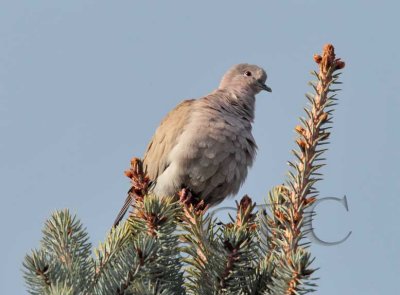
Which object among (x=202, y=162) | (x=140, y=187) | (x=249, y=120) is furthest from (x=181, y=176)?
(x=140, y=187)

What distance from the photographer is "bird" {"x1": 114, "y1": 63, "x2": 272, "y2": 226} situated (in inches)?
267

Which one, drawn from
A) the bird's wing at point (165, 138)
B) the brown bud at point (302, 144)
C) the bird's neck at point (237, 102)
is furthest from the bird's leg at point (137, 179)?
the bird's neck at point (237, 102)

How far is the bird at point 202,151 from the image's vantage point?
6781 millimetres

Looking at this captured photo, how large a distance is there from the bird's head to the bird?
1022mm

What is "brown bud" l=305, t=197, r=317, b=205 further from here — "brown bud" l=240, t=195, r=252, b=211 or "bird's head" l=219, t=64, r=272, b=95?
"bird's head" l=219, t=64, r=272, b=95

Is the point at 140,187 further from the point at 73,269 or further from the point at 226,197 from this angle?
the point at 226,197

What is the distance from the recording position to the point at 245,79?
8.88m

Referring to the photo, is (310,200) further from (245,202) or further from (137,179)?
(137,179)

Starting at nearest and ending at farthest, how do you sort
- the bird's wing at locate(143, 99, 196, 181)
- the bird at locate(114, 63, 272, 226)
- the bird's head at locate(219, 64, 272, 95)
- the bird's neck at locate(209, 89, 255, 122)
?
1. the bird at locate(114, 63, 272, 226)
2. the bird's wing at locate(143, 99, 196, 181)
3. the bird's neck at locate(209, 89, 255, 122)
4. the bird's head at locate(219, 64, 272, 95)

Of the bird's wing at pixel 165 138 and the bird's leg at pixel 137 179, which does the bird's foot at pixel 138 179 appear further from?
the bird's wing at pixel 165 138

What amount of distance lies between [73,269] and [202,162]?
384cm

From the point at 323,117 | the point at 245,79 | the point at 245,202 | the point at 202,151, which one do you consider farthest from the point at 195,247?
the point at 245,79

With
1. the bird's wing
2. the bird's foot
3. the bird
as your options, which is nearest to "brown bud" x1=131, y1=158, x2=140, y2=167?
the bird's foot

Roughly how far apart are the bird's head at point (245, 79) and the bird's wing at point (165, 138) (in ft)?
3.71
